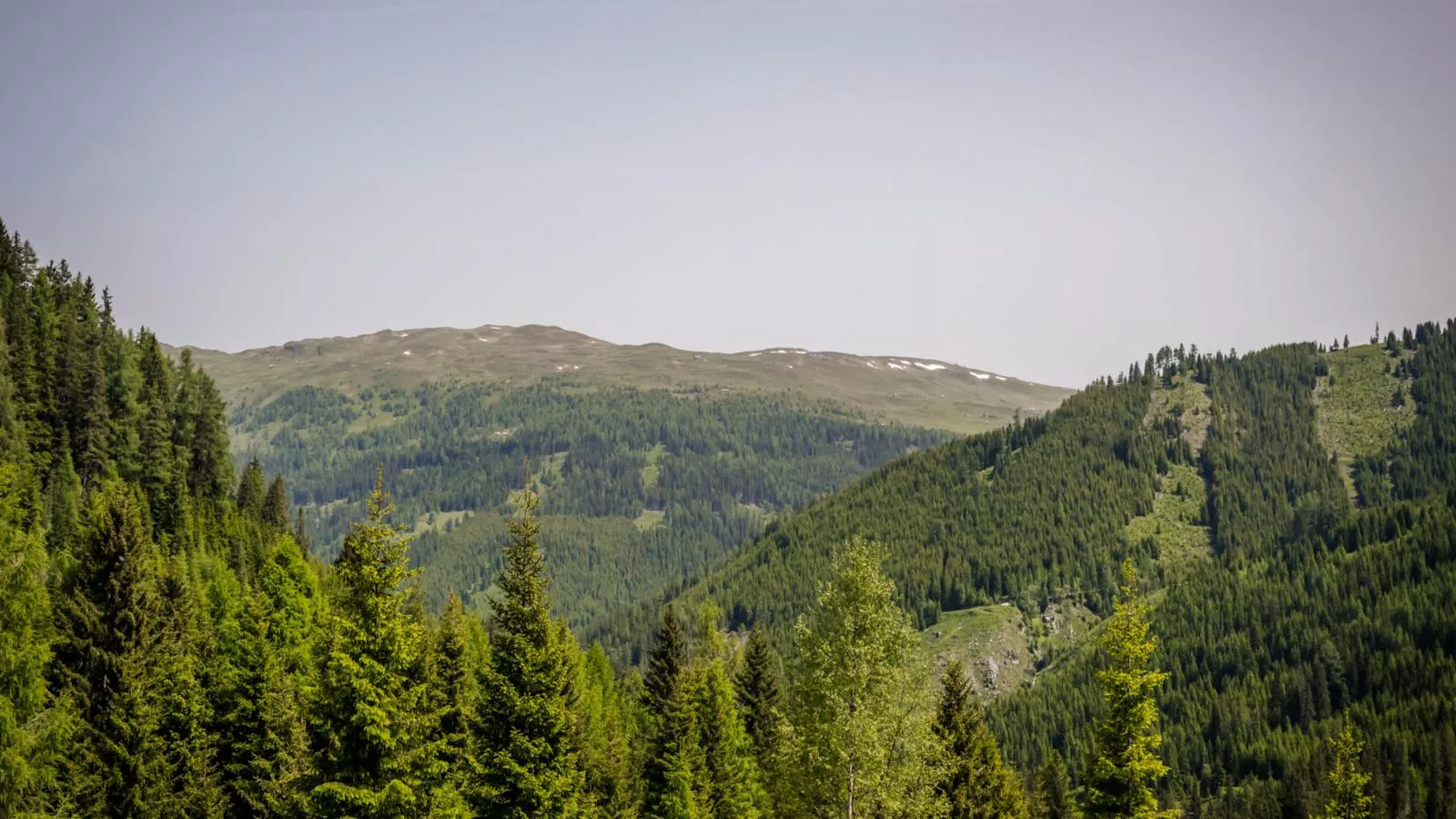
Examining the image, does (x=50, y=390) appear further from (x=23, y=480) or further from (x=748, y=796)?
(x=748, y=796)

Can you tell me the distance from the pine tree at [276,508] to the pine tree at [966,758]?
3949 inches

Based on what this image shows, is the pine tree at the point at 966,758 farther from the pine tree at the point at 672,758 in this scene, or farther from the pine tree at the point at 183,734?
the pine tree at the point at 183,734

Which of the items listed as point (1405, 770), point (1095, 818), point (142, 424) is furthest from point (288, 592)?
point (1405, 770)

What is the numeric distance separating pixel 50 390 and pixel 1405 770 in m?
220

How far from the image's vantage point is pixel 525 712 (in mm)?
35219

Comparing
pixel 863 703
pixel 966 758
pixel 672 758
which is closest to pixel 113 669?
pixel 672 758

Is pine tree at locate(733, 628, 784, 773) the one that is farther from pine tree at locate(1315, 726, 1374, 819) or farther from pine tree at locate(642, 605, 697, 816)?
pine tree at locate(1315, 726, 1374, 819)

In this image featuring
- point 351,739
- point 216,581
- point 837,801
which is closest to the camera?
point 351,739

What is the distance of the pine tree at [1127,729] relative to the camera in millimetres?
39969

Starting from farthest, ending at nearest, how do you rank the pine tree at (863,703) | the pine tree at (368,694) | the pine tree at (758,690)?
the pine tree at (758,690) < the pine tree at (863,703) < the pine tree at (368,694)

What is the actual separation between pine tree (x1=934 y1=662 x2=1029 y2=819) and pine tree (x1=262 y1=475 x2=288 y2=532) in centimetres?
10032

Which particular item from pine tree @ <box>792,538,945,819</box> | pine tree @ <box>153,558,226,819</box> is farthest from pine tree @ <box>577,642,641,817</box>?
pine tree @ <box>153,558,226,819</box>

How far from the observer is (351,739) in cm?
3125

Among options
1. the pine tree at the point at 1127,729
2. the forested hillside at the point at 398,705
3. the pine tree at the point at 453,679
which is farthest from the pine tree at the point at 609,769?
the pine tree at the point at 1127,729
